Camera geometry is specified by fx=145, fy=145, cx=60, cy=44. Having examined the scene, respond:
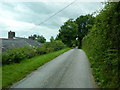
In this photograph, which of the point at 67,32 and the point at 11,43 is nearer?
the point at 11,43

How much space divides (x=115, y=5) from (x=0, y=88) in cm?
579

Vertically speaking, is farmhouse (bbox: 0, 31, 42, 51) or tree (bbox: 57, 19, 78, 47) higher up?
tree (bbox: 57, 19, 78, 47)

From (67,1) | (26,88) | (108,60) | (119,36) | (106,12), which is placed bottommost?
(26,88)

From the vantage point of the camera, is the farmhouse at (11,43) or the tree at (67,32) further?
the tree at (67,32)

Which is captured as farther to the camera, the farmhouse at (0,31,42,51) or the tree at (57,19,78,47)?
the tree at (57,19,78,47)

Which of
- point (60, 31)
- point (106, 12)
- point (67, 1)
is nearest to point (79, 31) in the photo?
point (60, 31)

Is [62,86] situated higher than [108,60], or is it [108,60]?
[108,60]

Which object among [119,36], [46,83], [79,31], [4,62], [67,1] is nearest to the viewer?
[119,36]

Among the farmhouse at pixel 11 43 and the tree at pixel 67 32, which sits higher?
the tree at pixel 67 32

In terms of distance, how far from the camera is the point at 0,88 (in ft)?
19.5

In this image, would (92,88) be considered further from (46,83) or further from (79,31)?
(79,31)

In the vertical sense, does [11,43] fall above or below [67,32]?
below

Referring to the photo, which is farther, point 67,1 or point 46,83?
point 67,1

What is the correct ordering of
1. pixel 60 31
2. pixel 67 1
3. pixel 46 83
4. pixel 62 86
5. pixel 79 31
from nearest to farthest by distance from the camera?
1. pixel 62 86
2. pixel 46 83
3. pixel 67 1
4. pixel 60 31
5. pixel 79 31
